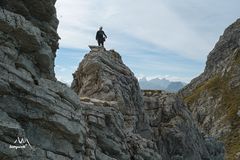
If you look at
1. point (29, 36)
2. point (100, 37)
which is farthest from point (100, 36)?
point (29, 36)

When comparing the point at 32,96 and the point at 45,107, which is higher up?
the point at 32,96

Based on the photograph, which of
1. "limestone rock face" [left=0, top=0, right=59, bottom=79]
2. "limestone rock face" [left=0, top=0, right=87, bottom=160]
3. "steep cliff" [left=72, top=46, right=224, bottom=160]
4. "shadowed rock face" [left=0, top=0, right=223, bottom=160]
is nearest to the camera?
"limestone rock face" [left=0, top=0, right=87, bottom=160]

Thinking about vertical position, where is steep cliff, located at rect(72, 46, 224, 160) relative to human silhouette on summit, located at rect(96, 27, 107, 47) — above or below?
below

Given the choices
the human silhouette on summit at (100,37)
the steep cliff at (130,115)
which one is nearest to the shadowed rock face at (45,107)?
the steep cliff at (130,115)

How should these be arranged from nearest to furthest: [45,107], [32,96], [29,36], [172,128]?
[32,96]
[45,107]
[29,36]
[172,128]

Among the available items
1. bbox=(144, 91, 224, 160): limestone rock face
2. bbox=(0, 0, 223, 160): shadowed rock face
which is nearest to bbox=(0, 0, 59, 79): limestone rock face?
bbox=(0, 0, 223, 160): shadowed rock face

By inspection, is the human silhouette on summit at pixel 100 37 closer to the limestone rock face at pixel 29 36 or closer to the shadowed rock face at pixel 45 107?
the shadowed rock face at pixel 45 107

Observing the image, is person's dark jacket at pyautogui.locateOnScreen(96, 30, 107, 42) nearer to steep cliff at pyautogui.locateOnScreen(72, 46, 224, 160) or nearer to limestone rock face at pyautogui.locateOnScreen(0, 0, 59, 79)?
steep cliff at pyautogui.locateOnScreen(72, 46, 224, 160)

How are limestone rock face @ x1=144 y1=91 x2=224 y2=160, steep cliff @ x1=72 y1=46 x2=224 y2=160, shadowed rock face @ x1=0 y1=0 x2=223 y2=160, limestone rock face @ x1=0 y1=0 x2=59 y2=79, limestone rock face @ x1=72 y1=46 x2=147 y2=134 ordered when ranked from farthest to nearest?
limestone rock face @ x1=144 y1=91 x2=224 y2=160
limestone rock face @ x1=72 y1=46 x2=147 y2=134
steep cliff @ x1=72 y1=46 x2=224 y2=160
limestone rock face @ x1=0 y1=0 x2=59 y2=79
shadowed rock face @ x1=0 y1=0 x2=223 y2=160

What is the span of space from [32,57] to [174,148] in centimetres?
4285

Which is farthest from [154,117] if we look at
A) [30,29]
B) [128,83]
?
[30,29]

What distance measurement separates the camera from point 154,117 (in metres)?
78.4

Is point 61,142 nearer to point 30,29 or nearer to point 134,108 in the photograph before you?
point 30,29

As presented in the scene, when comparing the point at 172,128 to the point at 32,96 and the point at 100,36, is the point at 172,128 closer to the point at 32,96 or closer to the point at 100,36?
the point at 100,36
